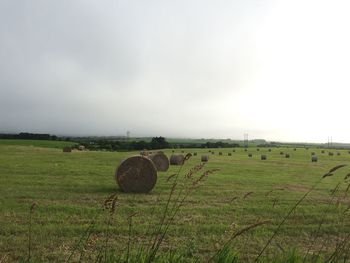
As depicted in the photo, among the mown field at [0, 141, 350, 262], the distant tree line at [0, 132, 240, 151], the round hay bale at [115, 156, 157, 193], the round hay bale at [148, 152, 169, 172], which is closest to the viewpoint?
the mown field at [0, 141, 350, 262]

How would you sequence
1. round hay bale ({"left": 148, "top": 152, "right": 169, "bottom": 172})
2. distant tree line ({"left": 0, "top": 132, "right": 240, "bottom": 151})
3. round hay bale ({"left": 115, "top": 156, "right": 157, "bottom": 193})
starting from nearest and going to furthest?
round hay bale ({"left": 115, "top": 156, "right": 157, "bottom": 193}), round hay bale ({"left": 148, "top": 152, "right": 169, "bottom": 172}), distant tree line ({"left": 0, "top": 132, "right": 240, "bottom": 151})

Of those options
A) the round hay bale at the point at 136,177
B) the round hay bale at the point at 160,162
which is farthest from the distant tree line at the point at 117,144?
the round hay bale at the point at 136,177

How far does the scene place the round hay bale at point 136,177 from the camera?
1900 centimetres

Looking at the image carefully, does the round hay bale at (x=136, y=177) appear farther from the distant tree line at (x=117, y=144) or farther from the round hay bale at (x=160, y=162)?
the distant tree line at (x=117, y=144)

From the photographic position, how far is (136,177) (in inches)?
747

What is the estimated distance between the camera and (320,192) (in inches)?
781

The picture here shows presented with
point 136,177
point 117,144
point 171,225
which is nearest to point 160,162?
point 136,177

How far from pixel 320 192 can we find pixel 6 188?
14.6m

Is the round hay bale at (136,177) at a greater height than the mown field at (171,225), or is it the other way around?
the round hay bale at (136,177)

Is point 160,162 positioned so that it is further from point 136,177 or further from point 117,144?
point 117,144

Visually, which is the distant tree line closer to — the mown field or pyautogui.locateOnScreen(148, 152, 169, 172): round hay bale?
pyautogui.locateOnScreen(148, 152, 169, 172): round hay bale

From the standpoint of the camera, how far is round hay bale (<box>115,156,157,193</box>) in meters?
19.0

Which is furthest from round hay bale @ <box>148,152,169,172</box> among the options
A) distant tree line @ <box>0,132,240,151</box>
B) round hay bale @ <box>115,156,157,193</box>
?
distant tree line @ <box>0,132,240,151</box>

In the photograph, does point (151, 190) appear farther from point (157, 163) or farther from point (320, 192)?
point (157, 163)
